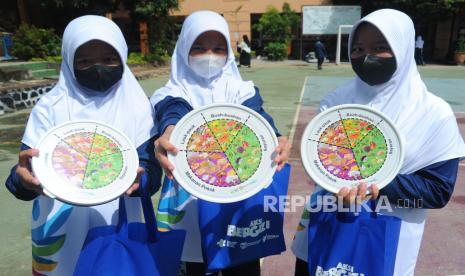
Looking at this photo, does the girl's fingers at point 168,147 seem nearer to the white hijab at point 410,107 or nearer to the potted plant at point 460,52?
the white hijab at point 410,107

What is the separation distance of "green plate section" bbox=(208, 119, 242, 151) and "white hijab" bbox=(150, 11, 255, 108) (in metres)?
0.35

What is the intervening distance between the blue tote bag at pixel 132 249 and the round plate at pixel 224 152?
0.23 meters

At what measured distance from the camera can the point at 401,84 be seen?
1.75 meters

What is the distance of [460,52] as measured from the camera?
70.7 feet

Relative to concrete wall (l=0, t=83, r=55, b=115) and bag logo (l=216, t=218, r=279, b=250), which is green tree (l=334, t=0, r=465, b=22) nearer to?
concrete wall (l=0, t=83, r=55, b=115)

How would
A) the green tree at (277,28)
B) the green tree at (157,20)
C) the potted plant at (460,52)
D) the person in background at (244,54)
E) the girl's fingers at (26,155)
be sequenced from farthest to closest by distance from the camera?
1. the green tree at (277,28)
2. the potted plant at (460,52)
3. the person in background at (244,54)
4. the green tree at (157,20)
5. the girl's fingers at (26,155)

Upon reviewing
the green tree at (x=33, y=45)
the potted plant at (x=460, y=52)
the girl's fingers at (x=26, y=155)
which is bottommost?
the potted plant at (x=460, y=52)

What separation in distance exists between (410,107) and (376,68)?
22 cm

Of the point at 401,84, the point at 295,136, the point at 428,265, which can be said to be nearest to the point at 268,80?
the point at 295,136

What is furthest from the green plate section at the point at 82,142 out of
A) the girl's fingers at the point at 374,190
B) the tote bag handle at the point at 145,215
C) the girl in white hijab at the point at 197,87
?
the girl's fingers at the point at 374,190

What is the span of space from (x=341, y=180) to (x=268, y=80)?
13815mm

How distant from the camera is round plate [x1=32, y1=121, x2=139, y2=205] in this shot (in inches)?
60.8

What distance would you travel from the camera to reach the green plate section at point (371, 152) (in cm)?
159

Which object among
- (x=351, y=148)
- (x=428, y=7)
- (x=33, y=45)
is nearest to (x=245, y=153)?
(x=351, y=148)
